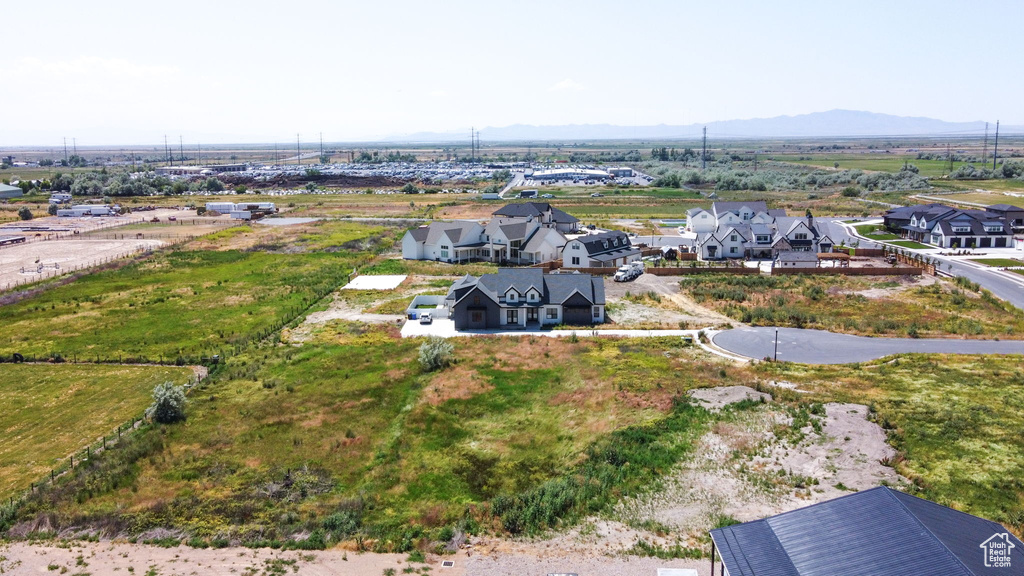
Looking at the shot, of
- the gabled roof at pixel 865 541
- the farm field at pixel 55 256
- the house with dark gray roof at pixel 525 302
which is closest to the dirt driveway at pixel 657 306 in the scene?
the house with dark gray roof at pixel 525 302

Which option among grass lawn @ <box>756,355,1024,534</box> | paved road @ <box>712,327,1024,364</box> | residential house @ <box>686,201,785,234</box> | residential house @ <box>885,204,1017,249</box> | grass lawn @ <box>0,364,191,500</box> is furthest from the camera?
residential house @ <box>686,201,785,234</box>

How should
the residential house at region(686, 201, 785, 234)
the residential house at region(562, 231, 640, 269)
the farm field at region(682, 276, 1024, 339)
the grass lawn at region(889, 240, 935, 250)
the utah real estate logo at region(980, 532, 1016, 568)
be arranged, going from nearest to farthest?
the utah real estate logo at region(980, 532, 1016, 568), the farm field at region(682, 276, 1024, 339), the residential house at region(562, 231, 640, 269), the grass lawn at region(889, 240, 935, 250), the residential house at region(686, 201, 785, 234)

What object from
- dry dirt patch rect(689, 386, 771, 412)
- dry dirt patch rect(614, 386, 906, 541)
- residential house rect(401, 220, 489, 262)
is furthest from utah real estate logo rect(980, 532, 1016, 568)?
residential house rect(401, 220, 489, 262)

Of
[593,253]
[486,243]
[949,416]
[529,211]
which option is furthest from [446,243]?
[949,416]

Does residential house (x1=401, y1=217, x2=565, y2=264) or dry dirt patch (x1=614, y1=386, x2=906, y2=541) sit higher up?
residential house (x1=401, y1=217, x2=565, y2=264)

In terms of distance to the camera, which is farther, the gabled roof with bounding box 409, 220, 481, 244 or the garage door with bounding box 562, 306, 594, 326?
the gabled roof with bounding box 409, 220, 481, 244

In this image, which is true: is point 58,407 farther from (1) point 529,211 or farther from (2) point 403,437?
(1) point 529,211

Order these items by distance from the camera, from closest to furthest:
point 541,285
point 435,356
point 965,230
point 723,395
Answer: point 723,395
point 435,356
point 541,285
point 965,230

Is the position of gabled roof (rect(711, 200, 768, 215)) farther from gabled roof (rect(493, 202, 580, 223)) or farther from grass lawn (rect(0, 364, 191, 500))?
grass lawn (rect(0, 364, 191, 500))
